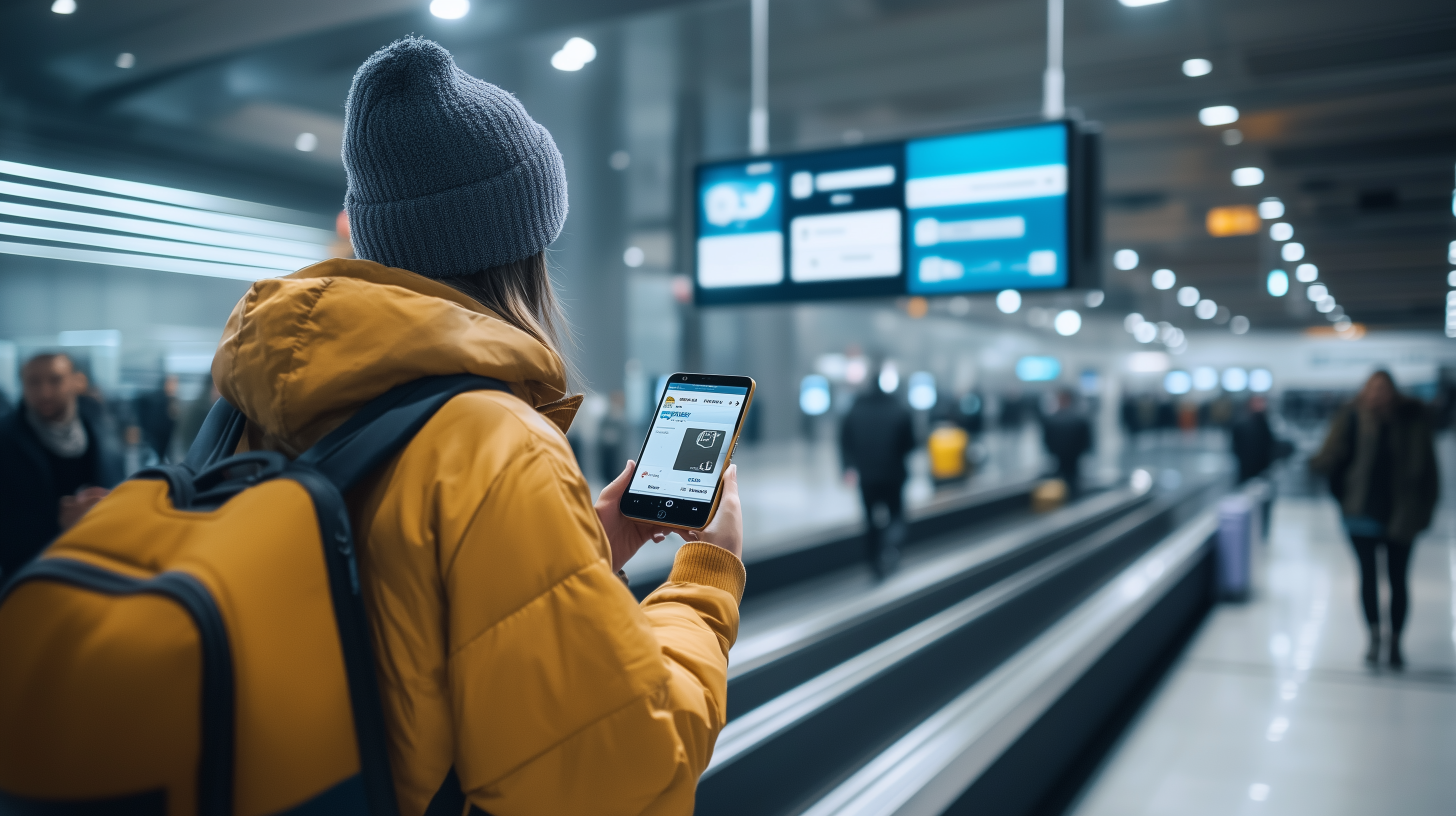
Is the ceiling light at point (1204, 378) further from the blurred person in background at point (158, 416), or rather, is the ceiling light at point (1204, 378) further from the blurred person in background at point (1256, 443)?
the blurred person in background at point (158, 416)

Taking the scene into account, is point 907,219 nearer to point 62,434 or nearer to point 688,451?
point 688,451

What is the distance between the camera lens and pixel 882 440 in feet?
25.7

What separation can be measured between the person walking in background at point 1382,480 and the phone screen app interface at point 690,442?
5.83 metres

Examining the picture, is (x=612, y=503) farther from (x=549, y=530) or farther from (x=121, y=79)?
(x=121, y=79)

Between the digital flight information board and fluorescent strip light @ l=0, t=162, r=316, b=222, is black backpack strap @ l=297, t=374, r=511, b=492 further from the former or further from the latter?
fluorescent strip light @ l=0, t=162, r=316, b=222

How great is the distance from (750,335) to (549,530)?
47.7ft

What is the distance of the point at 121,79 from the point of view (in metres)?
6.76

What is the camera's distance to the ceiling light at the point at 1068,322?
2675 centimetres

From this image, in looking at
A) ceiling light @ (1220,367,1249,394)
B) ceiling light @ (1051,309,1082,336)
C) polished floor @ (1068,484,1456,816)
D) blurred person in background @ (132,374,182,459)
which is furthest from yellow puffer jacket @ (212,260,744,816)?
ceiling light @ (1220,367,1249,394)

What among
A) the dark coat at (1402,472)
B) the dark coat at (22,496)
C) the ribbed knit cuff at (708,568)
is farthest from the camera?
the dark coat at (1402,472)

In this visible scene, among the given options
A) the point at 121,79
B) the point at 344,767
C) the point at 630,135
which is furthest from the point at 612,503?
the point at 630,135

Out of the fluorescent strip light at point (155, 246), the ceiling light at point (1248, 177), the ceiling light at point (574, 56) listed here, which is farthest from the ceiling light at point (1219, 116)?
the fluorescent strip light at point (155, 246)

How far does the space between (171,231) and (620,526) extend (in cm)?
811

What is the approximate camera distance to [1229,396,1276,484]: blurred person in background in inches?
461
